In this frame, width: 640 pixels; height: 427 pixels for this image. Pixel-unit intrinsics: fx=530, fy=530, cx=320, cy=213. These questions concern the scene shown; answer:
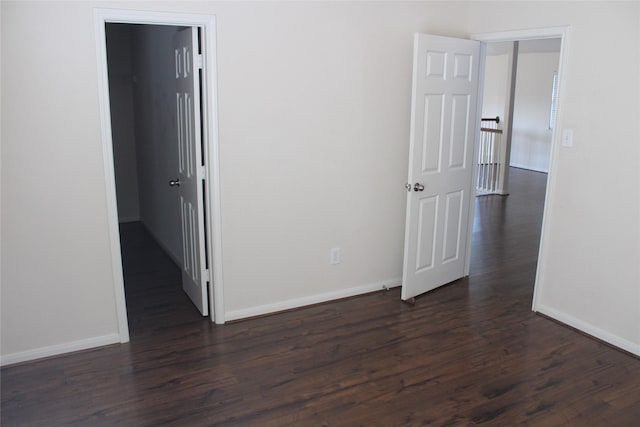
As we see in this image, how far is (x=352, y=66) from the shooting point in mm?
3832

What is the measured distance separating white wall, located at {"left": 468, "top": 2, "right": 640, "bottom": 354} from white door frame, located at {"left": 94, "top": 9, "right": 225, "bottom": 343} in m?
2.27

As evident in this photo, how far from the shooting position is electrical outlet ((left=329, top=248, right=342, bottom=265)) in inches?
161

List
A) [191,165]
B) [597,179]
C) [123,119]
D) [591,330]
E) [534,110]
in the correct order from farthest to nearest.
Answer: [534,110], [123,119], [191,165], [591,330], [597,179]

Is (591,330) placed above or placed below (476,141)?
below

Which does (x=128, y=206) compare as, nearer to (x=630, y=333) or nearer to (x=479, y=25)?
(x=479, y=25)

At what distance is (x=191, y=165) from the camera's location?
12.2ft

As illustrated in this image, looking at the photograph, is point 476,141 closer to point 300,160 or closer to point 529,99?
point 300,160

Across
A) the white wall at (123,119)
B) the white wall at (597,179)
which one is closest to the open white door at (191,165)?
the white wall at (597,179)

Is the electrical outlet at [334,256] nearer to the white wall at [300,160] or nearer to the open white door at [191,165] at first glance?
the white wall at [300,160]

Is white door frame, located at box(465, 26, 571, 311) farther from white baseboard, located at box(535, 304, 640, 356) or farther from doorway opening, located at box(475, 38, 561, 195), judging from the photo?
doorway opening, located at box(475, 38, 561, 195)

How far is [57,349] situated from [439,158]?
9.68ft

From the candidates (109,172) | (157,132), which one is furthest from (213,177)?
(157,132)

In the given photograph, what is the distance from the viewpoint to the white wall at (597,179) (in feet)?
10.8

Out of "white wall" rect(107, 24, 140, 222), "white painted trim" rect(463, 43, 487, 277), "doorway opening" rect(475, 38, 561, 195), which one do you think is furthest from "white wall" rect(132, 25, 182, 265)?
"doorway opening" rect(475, 38, 561, 195)
